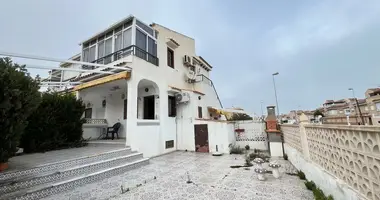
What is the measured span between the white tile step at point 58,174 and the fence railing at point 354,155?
22.5 ft

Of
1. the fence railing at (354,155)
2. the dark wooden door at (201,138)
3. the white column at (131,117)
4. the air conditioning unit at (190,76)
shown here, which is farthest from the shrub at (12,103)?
the air conditioning unit at (190,76)

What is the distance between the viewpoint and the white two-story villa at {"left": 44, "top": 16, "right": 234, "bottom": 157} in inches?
327

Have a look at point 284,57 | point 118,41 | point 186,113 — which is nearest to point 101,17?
point 118,41

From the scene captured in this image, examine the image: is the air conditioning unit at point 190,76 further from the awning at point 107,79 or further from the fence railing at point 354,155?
the fence railing at point 354,155

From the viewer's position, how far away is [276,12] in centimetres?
1031

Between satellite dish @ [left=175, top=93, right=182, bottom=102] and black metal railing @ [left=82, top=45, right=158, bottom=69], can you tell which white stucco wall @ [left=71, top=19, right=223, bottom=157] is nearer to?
black metal railing @ [left=82, top=45, right=158, bottom=69]

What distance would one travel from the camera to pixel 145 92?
10812 millimetres

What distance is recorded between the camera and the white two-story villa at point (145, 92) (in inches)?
327

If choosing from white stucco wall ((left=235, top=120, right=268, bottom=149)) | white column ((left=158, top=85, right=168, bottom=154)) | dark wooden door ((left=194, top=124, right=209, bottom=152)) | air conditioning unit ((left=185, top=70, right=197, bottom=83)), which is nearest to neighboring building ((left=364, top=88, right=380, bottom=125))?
white stucco wall ((left=235, top=120, right=268, bottom=149))

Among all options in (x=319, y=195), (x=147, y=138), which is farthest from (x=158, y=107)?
(x=319, y=195)

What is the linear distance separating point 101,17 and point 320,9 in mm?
13746

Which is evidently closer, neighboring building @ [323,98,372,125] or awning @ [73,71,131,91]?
neighboring building @ [323,98,372,125]

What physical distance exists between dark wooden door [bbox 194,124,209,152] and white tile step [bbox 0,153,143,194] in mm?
5188

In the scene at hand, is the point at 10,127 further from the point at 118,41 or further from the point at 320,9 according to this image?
the point at 320,9
